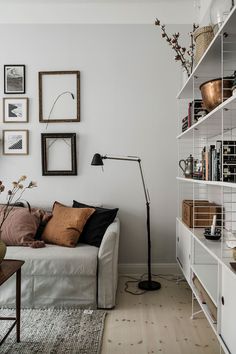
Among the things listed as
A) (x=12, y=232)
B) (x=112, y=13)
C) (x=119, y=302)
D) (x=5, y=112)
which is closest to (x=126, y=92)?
(x=112, y=13)

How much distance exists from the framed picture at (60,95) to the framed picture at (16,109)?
0.58ft

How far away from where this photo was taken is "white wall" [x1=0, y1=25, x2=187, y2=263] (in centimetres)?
349

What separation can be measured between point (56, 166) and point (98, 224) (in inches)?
35.7

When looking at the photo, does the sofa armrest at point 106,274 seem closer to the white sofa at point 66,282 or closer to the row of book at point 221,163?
the white sofa at point 66,282

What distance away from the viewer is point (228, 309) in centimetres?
158

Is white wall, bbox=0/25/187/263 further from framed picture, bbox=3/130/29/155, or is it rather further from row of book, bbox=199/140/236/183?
row of book, bbox=199/140/236/183

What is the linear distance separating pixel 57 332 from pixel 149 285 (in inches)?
42.7

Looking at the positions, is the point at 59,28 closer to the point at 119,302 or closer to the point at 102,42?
the point at 102,42

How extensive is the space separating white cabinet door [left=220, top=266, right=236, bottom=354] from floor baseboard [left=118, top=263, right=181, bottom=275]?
1784 mm

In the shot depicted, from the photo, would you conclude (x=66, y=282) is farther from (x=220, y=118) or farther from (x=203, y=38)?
(x=203, y=38)

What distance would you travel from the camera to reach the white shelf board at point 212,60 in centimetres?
153

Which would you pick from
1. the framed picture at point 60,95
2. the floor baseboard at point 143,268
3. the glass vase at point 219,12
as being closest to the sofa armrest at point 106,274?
the floor baseboard at point 143,268

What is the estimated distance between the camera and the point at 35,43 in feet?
11.5

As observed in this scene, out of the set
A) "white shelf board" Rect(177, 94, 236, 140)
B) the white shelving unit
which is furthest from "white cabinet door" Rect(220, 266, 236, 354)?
"white shelf board" Rect(177, 94, 236, 140)
